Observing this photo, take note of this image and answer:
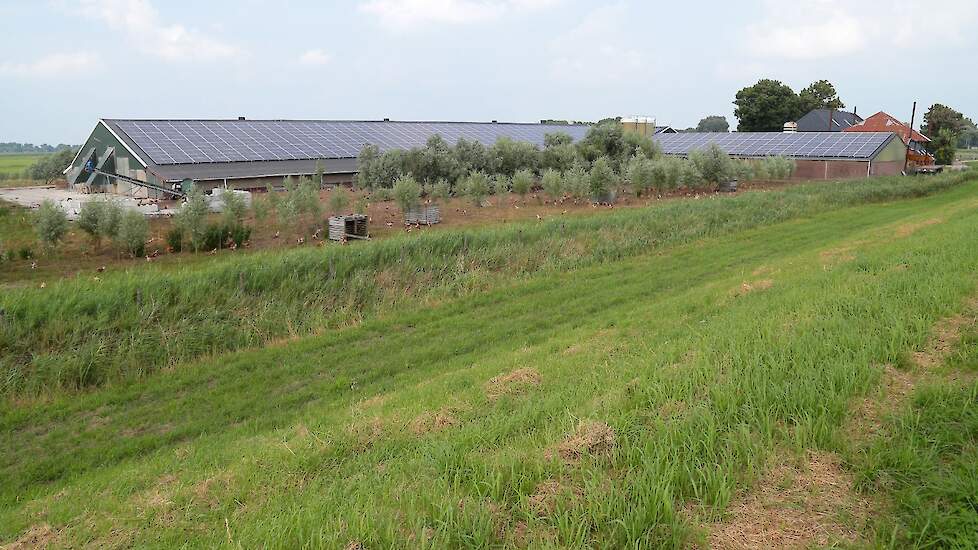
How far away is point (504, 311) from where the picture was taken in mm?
14352

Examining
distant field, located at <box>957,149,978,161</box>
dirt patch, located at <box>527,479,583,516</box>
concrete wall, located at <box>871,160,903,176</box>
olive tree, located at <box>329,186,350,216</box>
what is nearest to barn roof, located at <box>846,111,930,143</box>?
distant field, located at <box>957,149,978,161</box>

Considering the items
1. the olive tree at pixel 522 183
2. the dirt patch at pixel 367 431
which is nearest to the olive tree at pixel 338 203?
the olive tree at pixel 522 183

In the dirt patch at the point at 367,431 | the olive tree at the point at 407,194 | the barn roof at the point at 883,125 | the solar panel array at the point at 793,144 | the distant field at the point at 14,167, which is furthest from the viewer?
the barn roof at the point at 883,125

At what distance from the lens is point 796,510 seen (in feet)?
14.2

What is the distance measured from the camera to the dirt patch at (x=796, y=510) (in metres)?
4.07

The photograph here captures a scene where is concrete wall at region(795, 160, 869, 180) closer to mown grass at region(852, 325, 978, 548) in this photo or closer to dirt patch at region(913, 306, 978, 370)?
dirt patch at region(913, 306, 978, 370)

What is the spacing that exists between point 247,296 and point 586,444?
33.5 feet

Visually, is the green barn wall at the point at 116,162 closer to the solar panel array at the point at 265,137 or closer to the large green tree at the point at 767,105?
the solar panel array at the point at 265,137

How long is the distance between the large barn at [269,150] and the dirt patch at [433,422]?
31692 millimetres

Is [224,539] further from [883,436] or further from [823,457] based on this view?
[883,436]

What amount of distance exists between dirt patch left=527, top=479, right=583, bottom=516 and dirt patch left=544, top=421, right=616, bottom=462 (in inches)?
15.1

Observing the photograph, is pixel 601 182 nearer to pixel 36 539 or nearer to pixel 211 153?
pixel 211 153

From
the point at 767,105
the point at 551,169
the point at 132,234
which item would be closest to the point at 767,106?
the point at 767,105

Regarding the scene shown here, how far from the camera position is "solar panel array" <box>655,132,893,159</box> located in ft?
162
